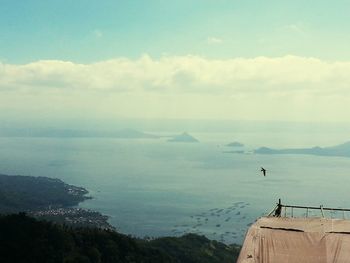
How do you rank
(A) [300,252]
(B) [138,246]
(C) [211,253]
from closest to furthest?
(A) [300,252], (B) [138,246], (C) [211,253]

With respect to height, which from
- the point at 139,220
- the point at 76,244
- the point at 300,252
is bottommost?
the point at 139,220

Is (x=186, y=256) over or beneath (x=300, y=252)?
beneath

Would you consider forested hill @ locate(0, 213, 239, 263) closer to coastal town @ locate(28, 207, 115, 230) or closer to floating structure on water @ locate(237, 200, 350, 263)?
floating structure on water @ locate(237, 200, 350, 263)

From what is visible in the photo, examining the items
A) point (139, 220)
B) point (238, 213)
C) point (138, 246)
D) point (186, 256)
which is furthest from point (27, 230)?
point (238, 213)

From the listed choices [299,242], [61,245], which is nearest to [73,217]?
[61,245]

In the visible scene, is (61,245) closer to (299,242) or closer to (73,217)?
(299,242)

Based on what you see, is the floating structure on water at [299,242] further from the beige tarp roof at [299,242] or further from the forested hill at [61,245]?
the forested hill at [61,245]

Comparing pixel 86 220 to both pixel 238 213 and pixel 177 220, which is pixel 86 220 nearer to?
pixel 177 220

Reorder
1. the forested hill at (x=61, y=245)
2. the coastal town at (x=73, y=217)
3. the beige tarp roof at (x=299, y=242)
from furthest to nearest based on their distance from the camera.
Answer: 1. the coastal town at (x=73, y=217)
2. the forested hill at (x=61, y=245)
3. the beige tarp roof at (x=299, y=242)

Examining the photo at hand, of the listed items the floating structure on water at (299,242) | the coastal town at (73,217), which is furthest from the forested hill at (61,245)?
the coastal town at (73,217)
